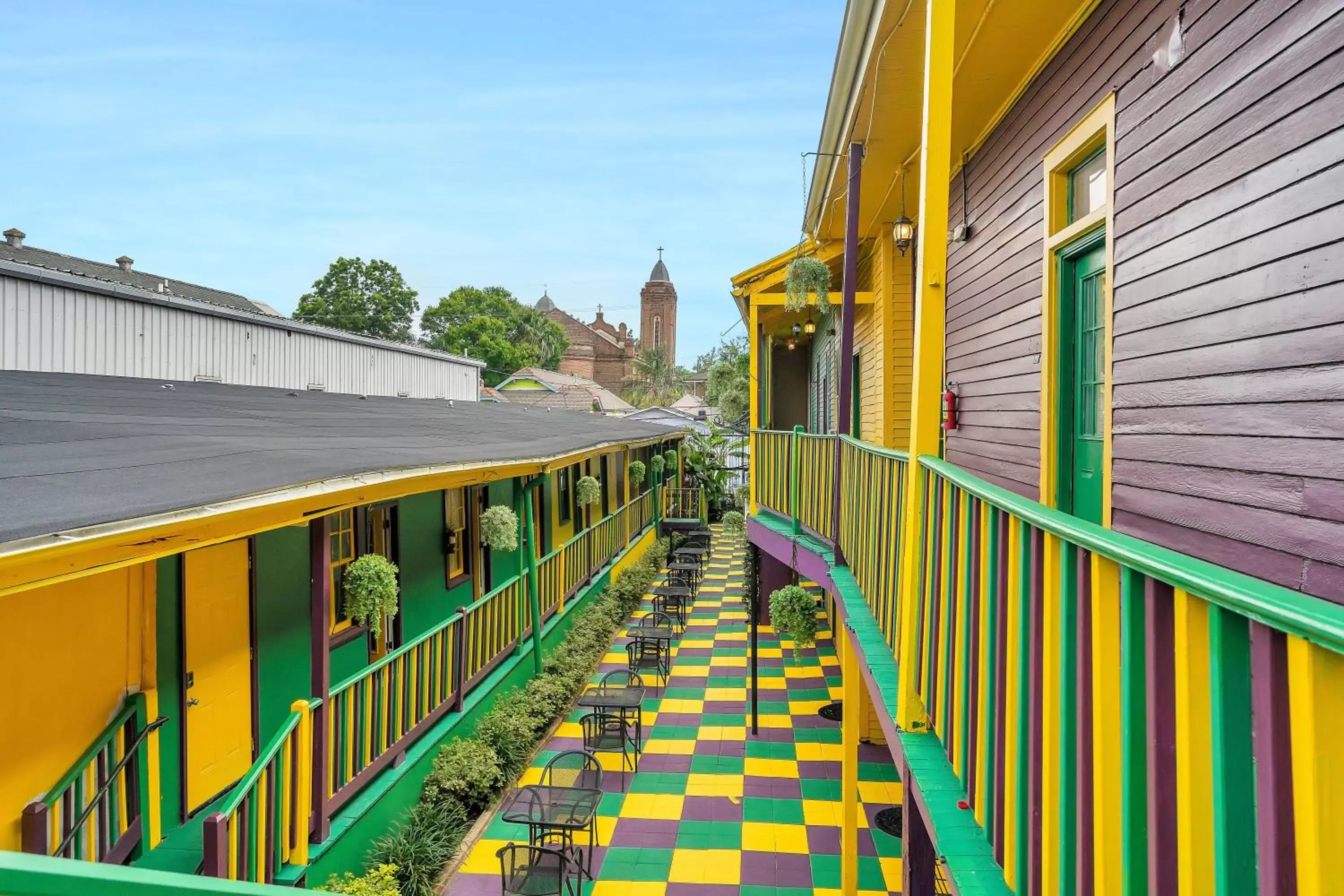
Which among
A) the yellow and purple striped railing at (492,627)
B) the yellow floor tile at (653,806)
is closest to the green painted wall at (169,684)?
the yellow and purple striped railing at (492,627)

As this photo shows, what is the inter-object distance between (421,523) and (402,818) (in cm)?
318

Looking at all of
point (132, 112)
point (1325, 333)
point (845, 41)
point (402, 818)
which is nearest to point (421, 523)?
point (402, 818)

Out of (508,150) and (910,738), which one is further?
(508,150)

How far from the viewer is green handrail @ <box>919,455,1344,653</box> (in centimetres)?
81

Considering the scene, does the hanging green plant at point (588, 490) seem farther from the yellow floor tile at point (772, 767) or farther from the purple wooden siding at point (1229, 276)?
the purple wooden siding at point (1229, 276)

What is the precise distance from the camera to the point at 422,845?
5527mm

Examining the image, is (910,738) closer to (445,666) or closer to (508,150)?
(445,666)

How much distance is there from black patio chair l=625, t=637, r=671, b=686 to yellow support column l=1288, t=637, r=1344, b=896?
371 inches

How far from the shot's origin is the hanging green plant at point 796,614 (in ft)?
23.1

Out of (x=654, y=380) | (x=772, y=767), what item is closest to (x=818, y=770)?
(x=772, y=767)

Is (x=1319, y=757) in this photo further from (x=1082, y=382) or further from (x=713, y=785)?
(x=713, y=785)

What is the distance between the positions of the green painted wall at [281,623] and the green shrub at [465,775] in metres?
1.22

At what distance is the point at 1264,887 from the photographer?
93cm

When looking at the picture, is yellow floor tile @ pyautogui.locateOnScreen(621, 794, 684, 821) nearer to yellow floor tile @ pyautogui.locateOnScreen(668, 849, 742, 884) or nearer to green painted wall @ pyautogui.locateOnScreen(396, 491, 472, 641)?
yellow floor tile @ pyautogui.locateOnScreen(668, 849, 742, 884)
